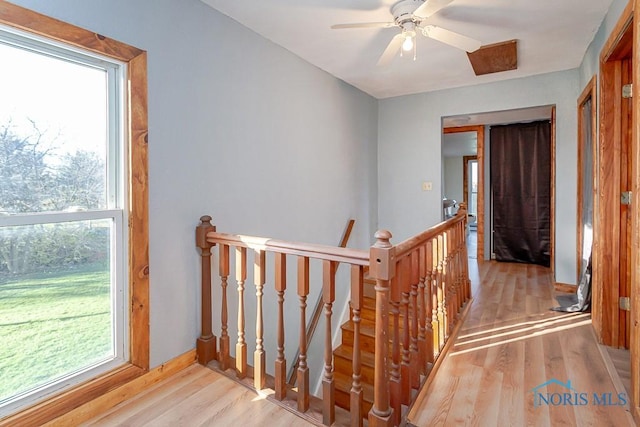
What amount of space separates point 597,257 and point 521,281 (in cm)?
172

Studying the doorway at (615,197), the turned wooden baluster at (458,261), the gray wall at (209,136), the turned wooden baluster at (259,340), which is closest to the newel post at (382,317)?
the turned wooden baluster at (259,340)

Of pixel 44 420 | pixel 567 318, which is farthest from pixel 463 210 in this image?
pixel 44 420

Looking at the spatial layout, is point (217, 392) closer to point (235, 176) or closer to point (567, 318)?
point (235, 176)

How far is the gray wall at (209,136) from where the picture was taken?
1895 millimetres

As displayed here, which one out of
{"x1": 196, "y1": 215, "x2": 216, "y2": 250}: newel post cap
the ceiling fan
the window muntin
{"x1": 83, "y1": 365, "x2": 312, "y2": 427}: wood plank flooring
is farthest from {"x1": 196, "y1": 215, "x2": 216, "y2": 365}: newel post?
the ceiling fan

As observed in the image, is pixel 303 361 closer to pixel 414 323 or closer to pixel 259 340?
pixel 259 340

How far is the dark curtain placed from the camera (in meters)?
5.02

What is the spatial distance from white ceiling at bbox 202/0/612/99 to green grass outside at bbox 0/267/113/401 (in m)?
1.80

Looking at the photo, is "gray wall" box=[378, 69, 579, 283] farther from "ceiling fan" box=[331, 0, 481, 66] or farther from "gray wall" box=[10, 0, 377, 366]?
"ceiling fan" box=[331, 0, 481, 66]

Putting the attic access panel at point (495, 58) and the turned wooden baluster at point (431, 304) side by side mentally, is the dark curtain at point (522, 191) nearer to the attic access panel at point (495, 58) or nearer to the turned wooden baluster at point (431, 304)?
the attic access panel at point (495, 58)

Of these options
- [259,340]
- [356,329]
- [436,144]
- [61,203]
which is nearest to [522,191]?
[436,144]

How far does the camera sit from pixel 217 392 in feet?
6.00

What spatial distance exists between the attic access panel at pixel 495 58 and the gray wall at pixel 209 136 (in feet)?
4.63

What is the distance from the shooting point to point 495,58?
314 cm
